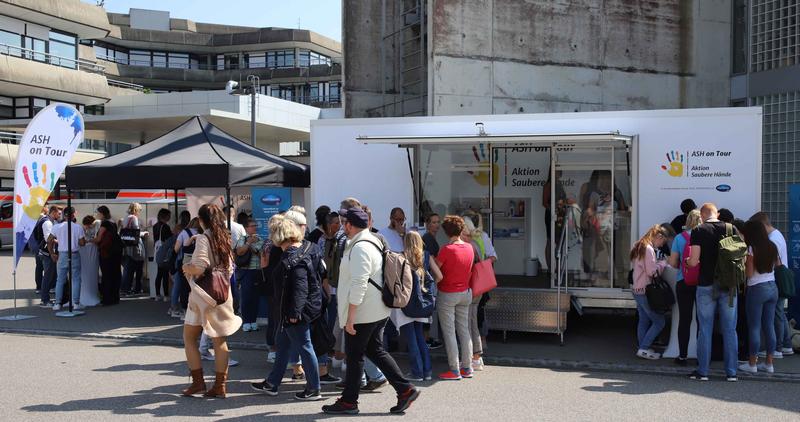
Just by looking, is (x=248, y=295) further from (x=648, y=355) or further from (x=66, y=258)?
(x=648, y=355)

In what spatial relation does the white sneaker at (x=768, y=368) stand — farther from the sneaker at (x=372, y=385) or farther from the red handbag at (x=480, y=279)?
the sneaker at (x=372, y=385)

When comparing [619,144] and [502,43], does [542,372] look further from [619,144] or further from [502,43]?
[502,43]

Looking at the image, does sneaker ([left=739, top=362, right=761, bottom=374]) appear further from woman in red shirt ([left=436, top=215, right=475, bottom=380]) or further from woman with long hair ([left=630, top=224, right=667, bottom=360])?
woman in red shirt ([left=436, top=215, right=475, bottom=380])

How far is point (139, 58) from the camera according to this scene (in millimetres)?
63844

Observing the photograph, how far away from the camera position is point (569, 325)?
11.3 m

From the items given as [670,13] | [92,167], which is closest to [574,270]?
[92,167]

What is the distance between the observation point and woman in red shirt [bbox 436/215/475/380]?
7945 millimetres

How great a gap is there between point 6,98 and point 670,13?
31821mm

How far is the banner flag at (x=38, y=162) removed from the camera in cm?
1155

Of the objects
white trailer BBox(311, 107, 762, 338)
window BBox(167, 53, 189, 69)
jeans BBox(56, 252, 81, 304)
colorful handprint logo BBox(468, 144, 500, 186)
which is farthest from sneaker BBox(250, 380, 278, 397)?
window BBox(167, 53, 189, 69)

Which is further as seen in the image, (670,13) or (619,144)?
(670,13)

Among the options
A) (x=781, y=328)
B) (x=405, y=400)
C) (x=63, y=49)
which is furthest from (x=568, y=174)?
(x=63, y=49)

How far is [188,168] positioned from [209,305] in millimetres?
4770

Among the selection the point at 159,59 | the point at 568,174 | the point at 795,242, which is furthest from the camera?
the point at 159,59
